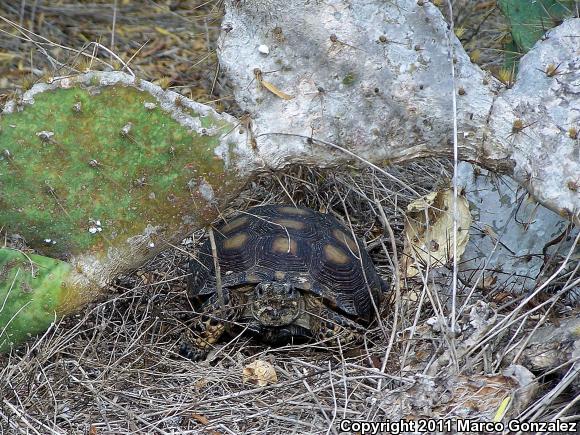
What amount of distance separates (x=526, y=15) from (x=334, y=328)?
→ 1377 mm

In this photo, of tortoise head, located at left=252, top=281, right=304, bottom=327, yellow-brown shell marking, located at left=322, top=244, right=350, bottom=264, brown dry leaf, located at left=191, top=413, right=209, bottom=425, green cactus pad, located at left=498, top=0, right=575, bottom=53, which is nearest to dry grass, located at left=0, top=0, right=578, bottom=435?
brown dry leaf, located at left=191, top=413, right=209, bottom=425

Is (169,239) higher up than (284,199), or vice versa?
(169,239)

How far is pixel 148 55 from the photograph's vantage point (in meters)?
5.12

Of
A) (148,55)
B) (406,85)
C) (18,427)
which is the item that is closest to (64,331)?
(18,427)

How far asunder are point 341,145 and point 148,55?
9.26ft

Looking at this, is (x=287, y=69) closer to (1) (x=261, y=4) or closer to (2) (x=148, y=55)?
(1) (x=261, y=4)

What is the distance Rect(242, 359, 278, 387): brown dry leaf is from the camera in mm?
2627

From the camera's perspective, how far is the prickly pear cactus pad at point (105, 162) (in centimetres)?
251

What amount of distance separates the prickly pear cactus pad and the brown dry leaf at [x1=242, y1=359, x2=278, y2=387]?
0.52 m

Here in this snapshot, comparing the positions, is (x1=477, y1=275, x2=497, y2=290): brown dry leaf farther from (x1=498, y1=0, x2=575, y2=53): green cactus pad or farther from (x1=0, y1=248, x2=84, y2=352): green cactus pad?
(x1=0, y1=248, x2=84, y2=352): green cactus pad

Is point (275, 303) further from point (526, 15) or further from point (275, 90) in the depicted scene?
point (526, 15)

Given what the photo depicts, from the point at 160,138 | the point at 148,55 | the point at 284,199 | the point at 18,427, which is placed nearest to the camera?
the point at 18,427

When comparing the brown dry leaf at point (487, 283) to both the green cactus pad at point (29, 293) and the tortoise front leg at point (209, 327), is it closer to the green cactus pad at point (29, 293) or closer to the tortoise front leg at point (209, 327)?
the tortoise front leg at point (209, 327)

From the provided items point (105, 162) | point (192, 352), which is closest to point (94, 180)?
point (105, 162)
